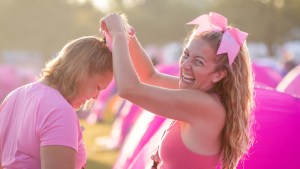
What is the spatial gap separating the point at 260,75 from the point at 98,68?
5.97 meters

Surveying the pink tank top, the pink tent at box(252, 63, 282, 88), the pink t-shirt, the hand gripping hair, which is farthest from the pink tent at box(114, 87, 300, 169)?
the pink tent at box(252, 63, 282, 88)

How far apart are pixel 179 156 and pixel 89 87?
558 mm

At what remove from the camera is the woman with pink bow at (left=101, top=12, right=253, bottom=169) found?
8.93ft

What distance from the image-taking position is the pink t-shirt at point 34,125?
249 cm

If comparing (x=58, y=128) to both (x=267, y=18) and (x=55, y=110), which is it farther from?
(x=267, y=18)

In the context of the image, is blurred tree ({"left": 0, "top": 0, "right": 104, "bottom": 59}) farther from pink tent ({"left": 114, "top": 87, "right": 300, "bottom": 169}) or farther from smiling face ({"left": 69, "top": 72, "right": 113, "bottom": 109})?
smiling face ({"left": 69, "top": 72, "right": 113, "bottom": 109})

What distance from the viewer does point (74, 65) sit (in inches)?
105

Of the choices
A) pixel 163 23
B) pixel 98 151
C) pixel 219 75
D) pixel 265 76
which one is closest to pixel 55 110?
pixel 219 75

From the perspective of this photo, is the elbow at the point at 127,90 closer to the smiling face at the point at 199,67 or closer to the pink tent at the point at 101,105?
the smiling face at the point at 199,67

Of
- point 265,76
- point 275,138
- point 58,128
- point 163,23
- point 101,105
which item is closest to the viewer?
point 58,128

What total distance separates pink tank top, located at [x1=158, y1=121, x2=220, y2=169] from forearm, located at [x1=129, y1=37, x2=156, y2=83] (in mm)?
654

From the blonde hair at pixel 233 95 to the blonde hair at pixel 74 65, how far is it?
525 mm

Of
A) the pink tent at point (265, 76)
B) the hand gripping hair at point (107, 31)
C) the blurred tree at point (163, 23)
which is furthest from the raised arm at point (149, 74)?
the blurred tree at point (163, 23)

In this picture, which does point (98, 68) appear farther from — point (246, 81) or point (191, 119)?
point (246, 81)
